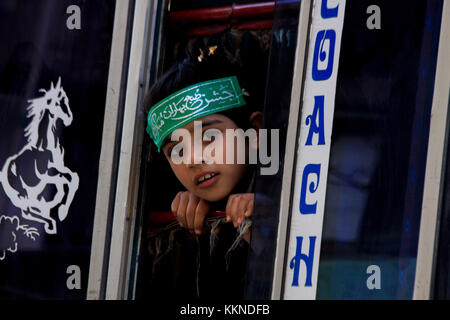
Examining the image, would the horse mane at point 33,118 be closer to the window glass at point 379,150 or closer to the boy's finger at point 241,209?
the boy's finger at point 241,209

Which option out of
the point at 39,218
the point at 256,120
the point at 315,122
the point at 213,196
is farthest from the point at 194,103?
the point at 39,218

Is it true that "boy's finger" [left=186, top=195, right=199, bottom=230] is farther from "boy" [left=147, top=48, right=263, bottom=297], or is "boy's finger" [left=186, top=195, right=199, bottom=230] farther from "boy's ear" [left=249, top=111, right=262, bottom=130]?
"boy's ear" [left=249, top=111, right=262, bottom=130]

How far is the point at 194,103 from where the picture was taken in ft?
11.8

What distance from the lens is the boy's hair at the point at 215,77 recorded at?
364 centimetres

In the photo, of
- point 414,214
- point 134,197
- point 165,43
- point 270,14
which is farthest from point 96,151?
point 414,214

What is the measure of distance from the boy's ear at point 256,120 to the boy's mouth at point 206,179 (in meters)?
0.24

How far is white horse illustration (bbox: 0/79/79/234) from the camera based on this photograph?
384 cm

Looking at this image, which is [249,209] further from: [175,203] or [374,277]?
[374,277]

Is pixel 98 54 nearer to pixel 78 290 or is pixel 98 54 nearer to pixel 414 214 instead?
pixel 78 290

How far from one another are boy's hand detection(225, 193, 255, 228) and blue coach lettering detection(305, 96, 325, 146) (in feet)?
1.16

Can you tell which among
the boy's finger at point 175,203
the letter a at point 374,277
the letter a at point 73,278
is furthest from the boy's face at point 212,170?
the letter a at point 374,277

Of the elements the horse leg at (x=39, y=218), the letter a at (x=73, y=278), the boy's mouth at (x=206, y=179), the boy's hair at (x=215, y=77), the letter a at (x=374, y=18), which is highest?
the letter a at (x=374, y=18)

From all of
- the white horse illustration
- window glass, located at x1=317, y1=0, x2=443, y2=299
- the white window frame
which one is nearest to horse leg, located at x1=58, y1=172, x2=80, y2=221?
the white horse illustration
